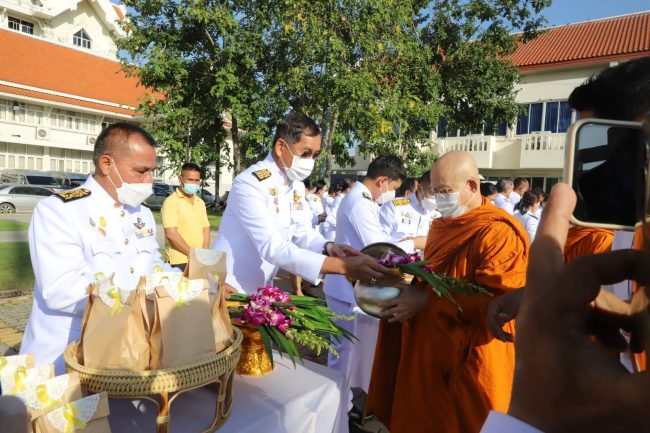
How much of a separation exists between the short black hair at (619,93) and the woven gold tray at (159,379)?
1.36 meters

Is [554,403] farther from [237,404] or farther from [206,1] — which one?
[206,1]

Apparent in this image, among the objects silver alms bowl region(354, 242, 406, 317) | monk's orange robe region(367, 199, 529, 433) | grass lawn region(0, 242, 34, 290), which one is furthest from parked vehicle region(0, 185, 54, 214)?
monk's orange robe region(367, 199, 529, 433)

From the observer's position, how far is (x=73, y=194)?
198 cm

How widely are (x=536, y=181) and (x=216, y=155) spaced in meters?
13.9

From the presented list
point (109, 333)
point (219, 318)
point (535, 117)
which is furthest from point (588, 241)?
point (535, 117)

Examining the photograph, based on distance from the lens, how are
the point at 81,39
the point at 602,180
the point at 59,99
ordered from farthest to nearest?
the point at 81,39, the point at 59,99, the point at 602,180

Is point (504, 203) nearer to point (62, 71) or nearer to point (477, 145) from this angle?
point (477, 145)

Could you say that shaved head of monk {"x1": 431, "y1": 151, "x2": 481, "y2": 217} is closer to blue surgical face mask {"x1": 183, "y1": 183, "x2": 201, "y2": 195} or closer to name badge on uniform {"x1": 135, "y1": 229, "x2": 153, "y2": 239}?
name badge on uniform {"x1": 135, "y1": 229, "x2": 153, "y2": 239}

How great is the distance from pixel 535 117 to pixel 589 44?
11.3 feet

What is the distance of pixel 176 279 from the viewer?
1468mm

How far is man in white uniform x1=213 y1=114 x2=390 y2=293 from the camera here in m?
2.49

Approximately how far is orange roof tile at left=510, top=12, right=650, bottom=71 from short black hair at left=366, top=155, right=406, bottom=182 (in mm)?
16617

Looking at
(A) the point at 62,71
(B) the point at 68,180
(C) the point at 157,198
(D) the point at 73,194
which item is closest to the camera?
(D) the point at 73,194

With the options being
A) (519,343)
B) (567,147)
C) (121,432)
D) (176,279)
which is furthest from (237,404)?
(567,147)
